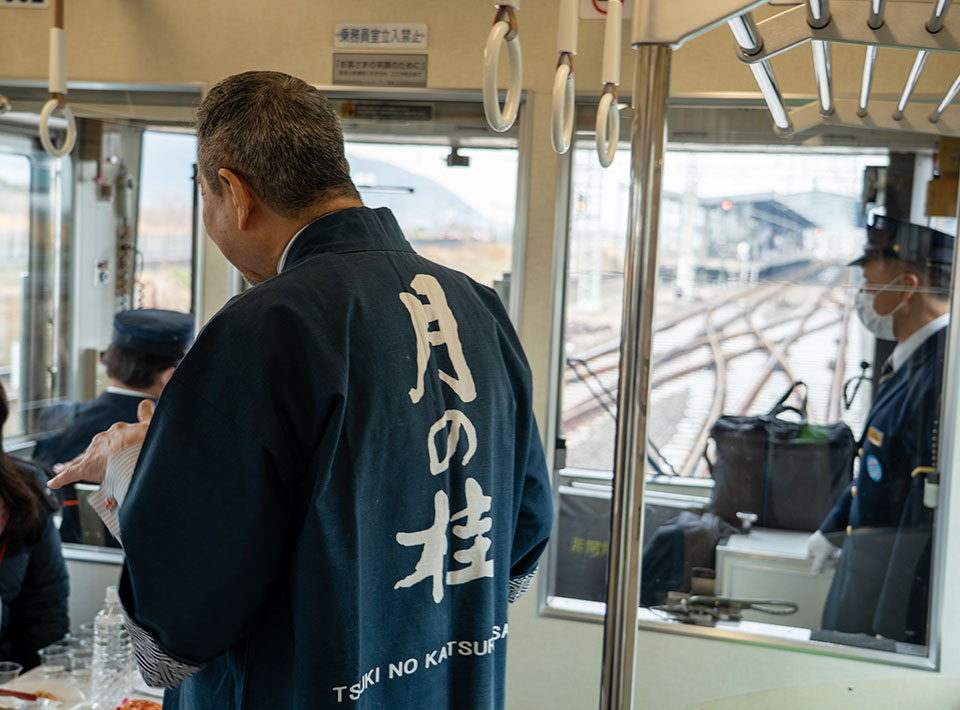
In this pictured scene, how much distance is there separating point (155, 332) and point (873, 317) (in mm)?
2179

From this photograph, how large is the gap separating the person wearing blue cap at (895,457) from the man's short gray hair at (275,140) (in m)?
1.91

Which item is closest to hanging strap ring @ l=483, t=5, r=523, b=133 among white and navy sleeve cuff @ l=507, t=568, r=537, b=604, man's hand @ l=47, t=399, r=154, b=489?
man's hand @ l=47, t=399, r=154, b=489

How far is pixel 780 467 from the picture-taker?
9.21 feet

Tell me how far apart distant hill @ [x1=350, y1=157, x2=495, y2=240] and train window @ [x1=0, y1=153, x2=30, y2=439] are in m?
1.17

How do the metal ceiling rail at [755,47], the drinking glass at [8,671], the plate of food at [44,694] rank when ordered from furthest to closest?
the drinking glass at [8,671] < the plate of food at [44,694] < the metal ceiling rail at [755,47]

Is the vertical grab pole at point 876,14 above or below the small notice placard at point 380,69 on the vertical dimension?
below

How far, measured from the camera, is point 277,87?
4.25 ft

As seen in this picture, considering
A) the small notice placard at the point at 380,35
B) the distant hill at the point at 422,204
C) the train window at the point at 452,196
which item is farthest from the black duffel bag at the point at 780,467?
the small notice placard at the point at 380,35

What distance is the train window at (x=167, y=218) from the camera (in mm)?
3180

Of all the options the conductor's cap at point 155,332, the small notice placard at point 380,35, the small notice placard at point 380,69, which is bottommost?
the conductor's cap at point 155,332

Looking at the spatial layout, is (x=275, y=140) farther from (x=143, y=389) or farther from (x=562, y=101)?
(x=143, y=389)

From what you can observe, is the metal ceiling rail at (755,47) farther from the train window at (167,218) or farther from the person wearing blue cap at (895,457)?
the train window at (167,218)

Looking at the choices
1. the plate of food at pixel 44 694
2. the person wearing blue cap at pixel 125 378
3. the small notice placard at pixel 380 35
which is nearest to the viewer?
the plate of food at pixel 44 694

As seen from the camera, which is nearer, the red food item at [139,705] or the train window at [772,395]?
the red food item at [139,705]
